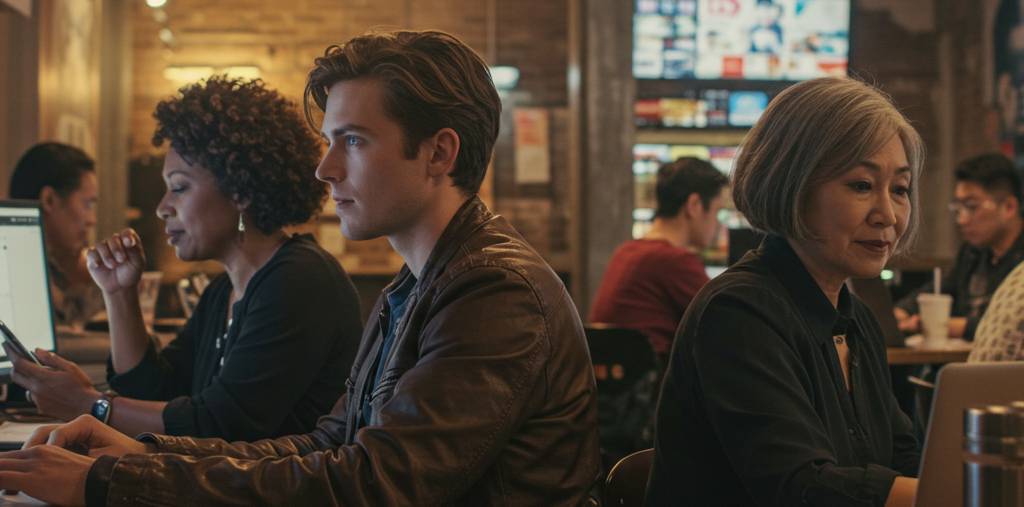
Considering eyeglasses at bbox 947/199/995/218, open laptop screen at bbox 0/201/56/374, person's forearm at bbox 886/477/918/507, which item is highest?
eyeglasses at bbox 947/199/995/218

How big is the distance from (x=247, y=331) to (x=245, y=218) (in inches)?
14.1

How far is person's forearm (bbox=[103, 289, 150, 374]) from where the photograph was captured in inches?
106

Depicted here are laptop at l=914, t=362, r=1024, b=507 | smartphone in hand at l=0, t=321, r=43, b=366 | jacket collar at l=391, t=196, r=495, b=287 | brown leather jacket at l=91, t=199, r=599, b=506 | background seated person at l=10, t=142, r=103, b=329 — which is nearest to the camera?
laptop at l=914, t=362, r=1024, b=507

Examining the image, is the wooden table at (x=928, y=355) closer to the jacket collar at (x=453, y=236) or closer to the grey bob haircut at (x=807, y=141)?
the grey bob haircut at (x=807, y=141)

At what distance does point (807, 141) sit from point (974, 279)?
380cm

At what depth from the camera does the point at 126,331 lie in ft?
8.79

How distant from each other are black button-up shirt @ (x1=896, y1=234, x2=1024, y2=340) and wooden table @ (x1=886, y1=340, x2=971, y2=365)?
0.62 m

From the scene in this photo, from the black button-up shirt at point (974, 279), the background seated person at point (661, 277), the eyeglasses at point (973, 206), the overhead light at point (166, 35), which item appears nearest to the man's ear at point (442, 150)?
the background seated person at point (661, 277)

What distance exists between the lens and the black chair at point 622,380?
3.78 meters

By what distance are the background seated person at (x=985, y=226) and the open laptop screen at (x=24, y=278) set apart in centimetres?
361

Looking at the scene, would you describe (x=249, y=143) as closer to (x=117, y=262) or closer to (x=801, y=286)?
(x=117, y=262)

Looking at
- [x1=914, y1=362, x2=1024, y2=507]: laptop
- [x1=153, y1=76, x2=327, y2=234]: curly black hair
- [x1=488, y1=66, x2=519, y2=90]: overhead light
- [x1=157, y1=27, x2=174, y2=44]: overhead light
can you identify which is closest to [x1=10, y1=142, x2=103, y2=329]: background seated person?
[x1=153, y1=76, x2=327, y2=234]: curly black hair

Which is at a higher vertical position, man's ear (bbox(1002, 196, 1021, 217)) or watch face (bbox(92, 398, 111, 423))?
man's ear (bbox(1002, 196, 1021, 217))

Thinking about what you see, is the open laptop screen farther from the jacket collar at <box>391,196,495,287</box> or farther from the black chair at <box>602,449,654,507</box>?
the black chair at <box>602,449,654,507</box>
